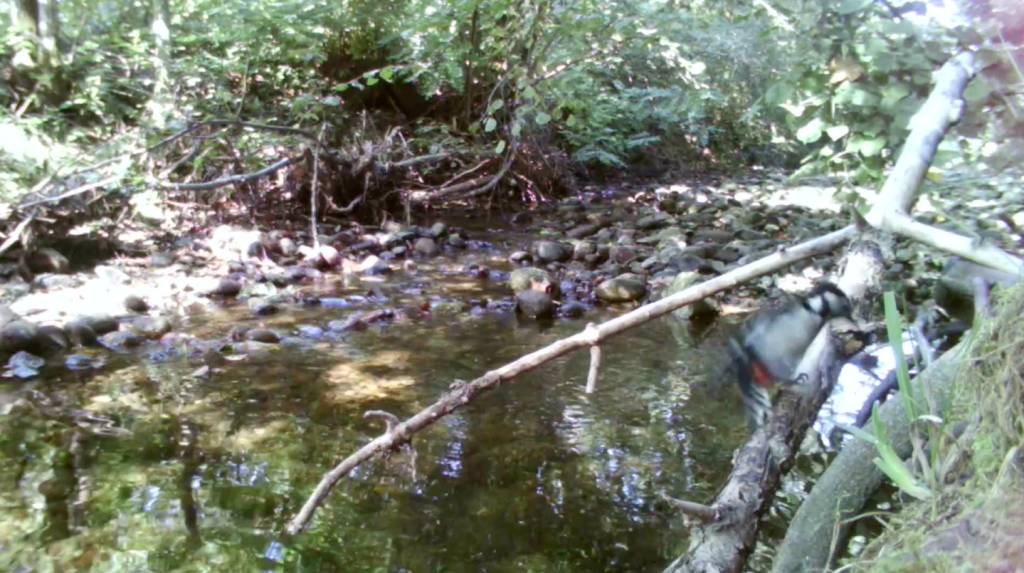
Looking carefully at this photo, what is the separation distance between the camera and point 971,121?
8.41 ft

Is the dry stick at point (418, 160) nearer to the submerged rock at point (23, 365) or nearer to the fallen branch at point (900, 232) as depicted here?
the submerged rock at point (23, 365)

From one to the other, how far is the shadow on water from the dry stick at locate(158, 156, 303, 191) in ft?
9.36

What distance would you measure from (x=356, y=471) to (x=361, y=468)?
4 centimetres

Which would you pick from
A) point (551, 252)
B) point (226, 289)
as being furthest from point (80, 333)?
point (551, 252)

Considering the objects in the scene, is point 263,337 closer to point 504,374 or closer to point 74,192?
point 74,192

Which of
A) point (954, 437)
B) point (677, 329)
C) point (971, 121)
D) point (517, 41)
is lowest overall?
point (677, 329)

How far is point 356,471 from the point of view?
355 centimetres

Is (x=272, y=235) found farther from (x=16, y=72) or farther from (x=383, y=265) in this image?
(x=16, y=72)

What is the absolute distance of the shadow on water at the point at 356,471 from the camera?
294cm

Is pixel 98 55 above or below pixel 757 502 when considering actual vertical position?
above

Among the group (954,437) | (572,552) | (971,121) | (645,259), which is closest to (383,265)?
(645,259)

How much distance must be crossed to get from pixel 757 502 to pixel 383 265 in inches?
252

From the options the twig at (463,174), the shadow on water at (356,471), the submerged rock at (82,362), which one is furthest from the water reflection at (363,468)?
the twig at (463,174)

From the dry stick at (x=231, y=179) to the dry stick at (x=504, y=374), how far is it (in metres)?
6.28
